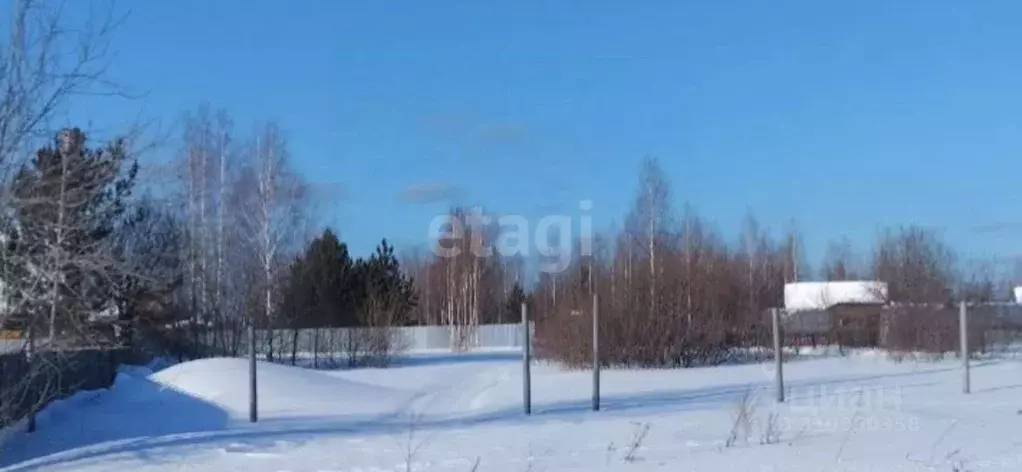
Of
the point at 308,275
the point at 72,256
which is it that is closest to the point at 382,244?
the point at 308,275

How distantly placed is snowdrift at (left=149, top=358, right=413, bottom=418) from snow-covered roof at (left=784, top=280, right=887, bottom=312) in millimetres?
23441

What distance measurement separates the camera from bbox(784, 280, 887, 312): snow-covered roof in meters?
36.6

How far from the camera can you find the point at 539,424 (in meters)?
11.3

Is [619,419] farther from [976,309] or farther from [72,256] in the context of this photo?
[976,309]

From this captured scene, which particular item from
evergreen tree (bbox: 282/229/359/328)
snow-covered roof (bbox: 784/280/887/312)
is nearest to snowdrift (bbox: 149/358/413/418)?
evergreen tree (bbox: 282/229/359/328)

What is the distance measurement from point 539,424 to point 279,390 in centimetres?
551

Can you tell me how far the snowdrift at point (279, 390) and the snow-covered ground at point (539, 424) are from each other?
0.04 m

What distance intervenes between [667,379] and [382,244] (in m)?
26.4

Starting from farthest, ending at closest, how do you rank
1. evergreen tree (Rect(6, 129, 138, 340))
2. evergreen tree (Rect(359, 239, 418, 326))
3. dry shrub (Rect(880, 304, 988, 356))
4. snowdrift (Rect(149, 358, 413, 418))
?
evergreen tree (Rect(359, 239, 418, 326))
dry shrub (Rect(880, 304, 988, 356))
snowdrift (Rect(149, 358, 413, 418))
evergreen tree (Rect(6, 129, 138, 340))

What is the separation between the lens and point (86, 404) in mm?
16734

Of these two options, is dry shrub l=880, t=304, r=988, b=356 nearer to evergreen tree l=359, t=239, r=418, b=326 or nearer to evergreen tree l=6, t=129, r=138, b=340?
evergreen tree l=359, t=239, r=418, b=326

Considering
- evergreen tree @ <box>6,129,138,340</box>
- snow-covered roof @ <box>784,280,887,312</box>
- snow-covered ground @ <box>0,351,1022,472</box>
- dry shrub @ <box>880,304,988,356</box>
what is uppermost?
A: evergreen tree @ <box>6,129,138,340</box>

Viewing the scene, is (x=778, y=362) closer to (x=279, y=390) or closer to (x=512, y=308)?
(x=279, y=390)

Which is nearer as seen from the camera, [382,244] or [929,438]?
[929,438]
